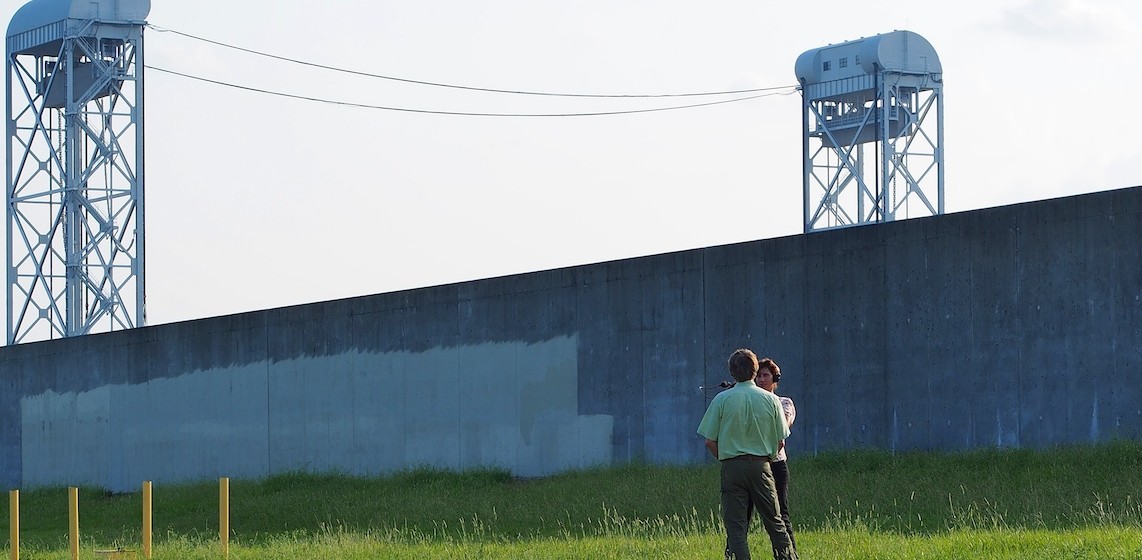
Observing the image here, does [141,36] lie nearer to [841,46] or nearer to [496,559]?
[841,46]

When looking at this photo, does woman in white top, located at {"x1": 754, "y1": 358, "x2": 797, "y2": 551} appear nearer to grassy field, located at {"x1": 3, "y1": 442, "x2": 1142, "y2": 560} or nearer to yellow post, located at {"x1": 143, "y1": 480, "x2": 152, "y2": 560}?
grassy field, located at {"x1": 3, "y1": 442, "x2": 1142, "y2": 560}

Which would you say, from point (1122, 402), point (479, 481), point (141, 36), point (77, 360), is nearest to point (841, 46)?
point (141, 36)

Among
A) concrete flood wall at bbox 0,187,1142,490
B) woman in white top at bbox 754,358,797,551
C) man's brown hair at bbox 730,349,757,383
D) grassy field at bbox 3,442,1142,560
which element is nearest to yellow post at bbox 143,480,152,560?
grassy field at bbox 3,442,1142,560

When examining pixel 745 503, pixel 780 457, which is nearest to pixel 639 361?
pixel 780 457

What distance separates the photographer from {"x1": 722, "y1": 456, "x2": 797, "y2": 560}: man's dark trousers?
1060 centimetres

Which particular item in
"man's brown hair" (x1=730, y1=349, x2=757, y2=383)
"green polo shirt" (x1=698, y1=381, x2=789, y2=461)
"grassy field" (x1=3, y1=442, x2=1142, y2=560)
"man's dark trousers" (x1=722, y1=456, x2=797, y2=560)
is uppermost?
"man's brown hair" (x1=730, y1=349, x2=757, y2=383)

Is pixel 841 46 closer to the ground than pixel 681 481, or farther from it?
farther from it

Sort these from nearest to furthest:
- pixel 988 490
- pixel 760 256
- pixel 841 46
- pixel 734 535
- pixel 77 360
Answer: pixel 734 535 < pixel 988 490 < pixel 760 256 < pixel 77 360 < pixel 841 46

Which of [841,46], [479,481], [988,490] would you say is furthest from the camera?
[841,46]

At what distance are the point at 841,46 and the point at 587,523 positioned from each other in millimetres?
35396

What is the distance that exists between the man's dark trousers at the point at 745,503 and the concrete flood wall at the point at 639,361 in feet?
23.4

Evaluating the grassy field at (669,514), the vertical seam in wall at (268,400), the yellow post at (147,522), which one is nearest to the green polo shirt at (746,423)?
the grassy field at (669,514)

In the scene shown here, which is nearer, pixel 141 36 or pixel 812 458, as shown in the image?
pixel 812 458

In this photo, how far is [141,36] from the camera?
41594mm
